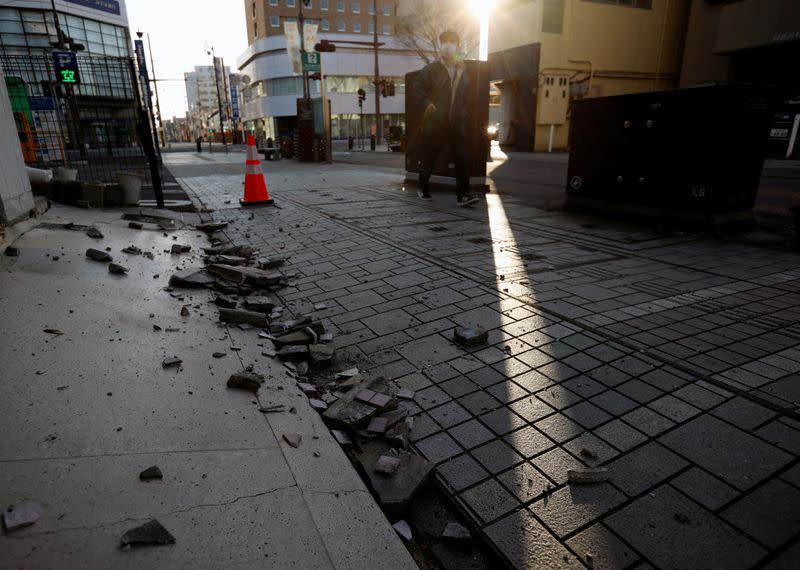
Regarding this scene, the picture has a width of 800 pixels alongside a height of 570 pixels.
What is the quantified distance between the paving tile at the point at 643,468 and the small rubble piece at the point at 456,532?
64 cm

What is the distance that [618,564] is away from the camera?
152 centimetres

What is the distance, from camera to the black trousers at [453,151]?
26.2 feet

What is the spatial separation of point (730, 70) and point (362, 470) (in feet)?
93.6

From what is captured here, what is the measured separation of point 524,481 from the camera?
1882mm

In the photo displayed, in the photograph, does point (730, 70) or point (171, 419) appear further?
point (730, 70)

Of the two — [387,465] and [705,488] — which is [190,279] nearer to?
[387,465]

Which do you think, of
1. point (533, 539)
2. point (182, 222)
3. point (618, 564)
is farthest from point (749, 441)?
point (182, 222)

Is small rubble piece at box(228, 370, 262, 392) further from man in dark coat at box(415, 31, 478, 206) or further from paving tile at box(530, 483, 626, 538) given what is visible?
man in dark coat at box(415, 31, 478, 206)

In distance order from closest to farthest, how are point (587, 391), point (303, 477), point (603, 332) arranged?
point (303, 477), point (587, 391), point (603, 332)

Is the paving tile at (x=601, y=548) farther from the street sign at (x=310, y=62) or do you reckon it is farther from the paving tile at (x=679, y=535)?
the street sign at (x=310, y=62)

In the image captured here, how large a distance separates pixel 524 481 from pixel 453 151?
720cm

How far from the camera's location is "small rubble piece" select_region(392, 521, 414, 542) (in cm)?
170

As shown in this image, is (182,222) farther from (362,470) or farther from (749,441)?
(749,441)

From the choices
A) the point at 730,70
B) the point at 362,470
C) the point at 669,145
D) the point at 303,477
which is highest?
the point at 730,70
